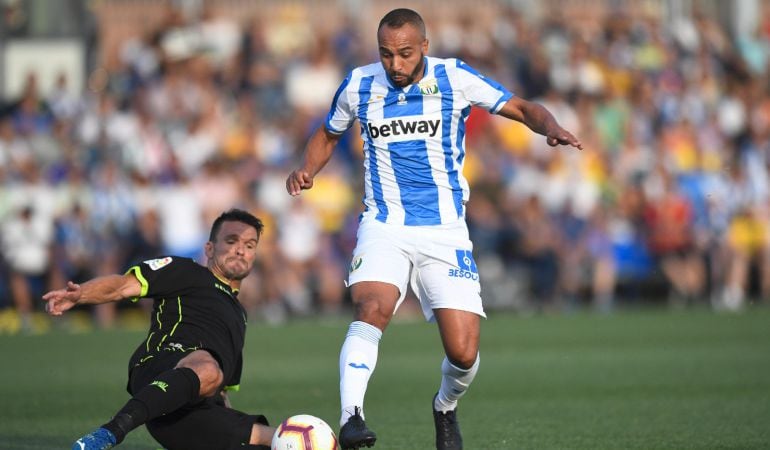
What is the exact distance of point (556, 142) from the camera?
25.9ft

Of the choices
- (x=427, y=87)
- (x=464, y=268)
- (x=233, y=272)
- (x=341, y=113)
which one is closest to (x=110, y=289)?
(x=233, y=272)

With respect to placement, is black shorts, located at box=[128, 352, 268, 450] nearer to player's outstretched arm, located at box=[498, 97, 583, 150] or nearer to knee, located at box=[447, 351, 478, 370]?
knee, located at box=[447, 351, 478, 370]

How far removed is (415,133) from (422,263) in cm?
81

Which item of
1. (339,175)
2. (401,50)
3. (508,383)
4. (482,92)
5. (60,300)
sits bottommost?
(508,383)

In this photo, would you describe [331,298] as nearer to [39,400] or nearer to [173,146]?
[173,146]

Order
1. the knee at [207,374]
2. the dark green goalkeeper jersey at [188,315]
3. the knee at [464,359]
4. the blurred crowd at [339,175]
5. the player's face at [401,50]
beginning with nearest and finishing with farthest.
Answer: the knee at [207,374] → the dark green goalkeeper jersey at [188,315] → the player's face at [401,50] → the knee at [464,359] → the blurred crowd at [339,175]

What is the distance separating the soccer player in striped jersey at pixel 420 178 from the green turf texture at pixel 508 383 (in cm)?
101

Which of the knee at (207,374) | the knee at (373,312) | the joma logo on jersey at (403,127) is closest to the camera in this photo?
the knee at (207,374)

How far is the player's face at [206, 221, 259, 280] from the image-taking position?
8000 millimetres

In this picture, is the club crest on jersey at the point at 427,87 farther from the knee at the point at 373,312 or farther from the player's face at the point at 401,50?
the knee at the point at 373,312

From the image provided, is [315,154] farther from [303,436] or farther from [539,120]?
[303,436]

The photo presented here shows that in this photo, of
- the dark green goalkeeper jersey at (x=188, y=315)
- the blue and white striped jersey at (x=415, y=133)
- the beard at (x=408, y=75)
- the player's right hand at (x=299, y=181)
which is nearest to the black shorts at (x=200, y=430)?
the dark green goalkeeper jersey at (x=188, y=315)

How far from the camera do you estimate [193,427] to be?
7.57 metres

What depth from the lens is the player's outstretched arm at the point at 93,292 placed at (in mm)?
7070
